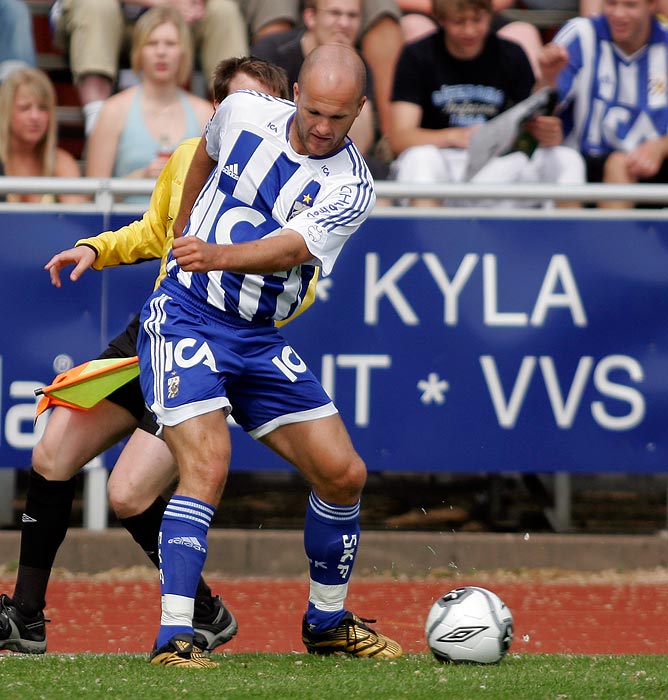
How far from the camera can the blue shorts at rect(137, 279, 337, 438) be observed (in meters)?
4.92

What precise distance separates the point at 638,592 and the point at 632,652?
5.18 feet

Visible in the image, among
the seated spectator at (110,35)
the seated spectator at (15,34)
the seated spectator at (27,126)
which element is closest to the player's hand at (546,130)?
the seated spectator at (110,35)

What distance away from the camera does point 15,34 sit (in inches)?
372

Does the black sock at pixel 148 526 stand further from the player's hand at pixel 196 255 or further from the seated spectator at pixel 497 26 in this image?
the seated spectator at pixel 497 26

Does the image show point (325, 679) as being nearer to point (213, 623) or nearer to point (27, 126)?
point (213, 623)

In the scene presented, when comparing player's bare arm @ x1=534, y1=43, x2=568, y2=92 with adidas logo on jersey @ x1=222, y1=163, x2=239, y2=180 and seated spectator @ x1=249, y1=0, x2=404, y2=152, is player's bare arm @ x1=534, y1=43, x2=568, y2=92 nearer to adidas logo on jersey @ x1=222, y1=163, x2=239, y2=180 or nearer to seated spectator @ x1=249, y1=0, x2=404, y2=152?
seated spectator @ x1=249, y1=0, x2=404, y2=152

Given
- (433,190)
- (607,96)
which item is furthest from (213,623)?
(607,96)

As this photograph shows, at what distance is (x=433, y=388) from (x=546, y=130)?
5.67 ft

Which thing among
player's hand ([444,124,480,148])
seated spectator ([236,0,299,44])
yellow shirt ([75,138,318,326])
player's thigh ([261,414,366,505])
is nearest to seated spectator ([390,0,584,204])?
player's hand ([444,124,480,148])

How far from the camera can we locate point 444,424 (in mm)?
7902

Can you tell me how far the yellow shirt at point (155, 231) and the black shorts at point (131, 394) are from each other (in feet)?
0.88

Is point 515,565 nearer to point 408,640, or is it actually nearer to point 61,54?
point 408,640

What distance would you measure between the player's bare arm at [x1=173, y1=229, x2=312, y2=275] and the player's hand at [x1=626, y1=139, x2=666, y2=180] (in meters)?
4.18

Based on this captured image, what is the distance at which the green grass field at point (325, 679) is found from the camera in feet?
14.6
